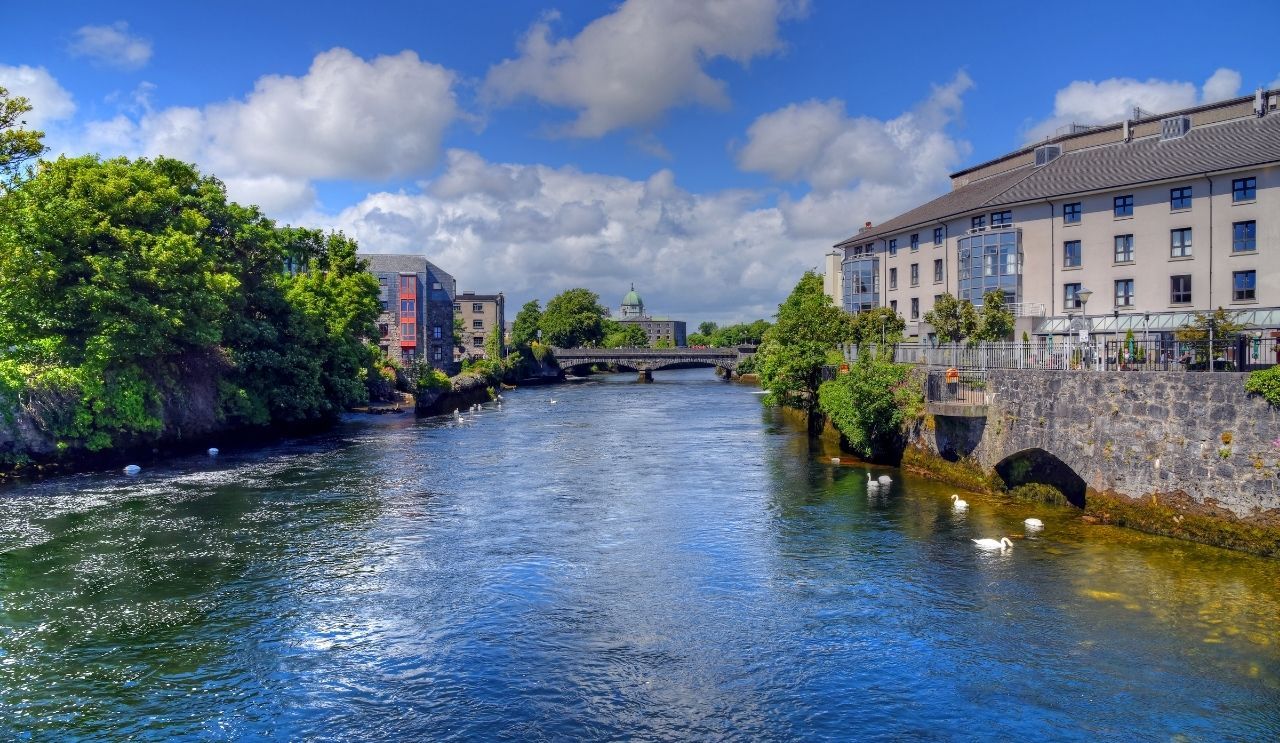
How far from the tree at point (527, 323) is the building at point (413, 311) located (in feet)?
156

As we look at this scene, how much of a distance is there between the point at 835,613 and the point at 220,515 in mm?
21947

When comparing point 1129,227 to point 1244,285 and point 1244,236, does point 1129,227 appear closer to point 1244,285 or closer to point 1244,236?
point 1244,236

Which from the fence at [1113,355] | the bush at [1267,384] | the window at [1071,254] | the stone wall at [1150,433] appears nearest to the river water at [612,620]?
the stone wall at [1150,433]

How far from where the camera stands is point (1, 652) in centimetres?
1723

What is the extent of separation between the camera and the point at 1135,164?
173 feet

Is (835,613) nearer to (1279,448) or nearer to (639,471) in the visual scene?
(1279,448)

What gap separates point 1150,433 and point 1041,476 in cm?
622

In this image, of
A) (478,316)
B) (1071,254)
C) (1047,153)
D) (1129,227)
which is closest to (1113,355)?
(1129,227)

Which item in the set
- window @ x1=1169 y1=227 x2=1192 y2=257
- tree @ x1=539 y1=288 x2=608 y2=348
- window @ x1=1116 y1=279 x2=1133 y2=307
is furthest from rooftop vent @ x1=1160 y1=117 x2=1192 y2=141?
tree @ x1=539 y1=288 x2=608 y2=348

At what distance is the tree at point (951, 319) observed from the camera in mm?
45000

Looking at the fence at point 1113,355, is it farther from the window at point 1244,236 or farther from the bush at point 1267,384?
the window at point 1244,236

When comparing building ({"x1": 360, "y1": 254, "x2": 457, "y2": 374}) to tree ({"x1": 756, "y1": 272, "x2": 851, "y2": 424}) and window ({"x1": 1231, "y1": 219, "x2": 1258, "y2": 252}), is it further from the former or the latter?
window ({"x1": 1231, "y1": 219, "x2": 1258, "y2": 252})

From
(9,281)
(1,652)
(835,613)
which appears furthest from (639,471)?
(9,281)

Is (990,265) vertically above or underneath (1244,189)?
underneath
